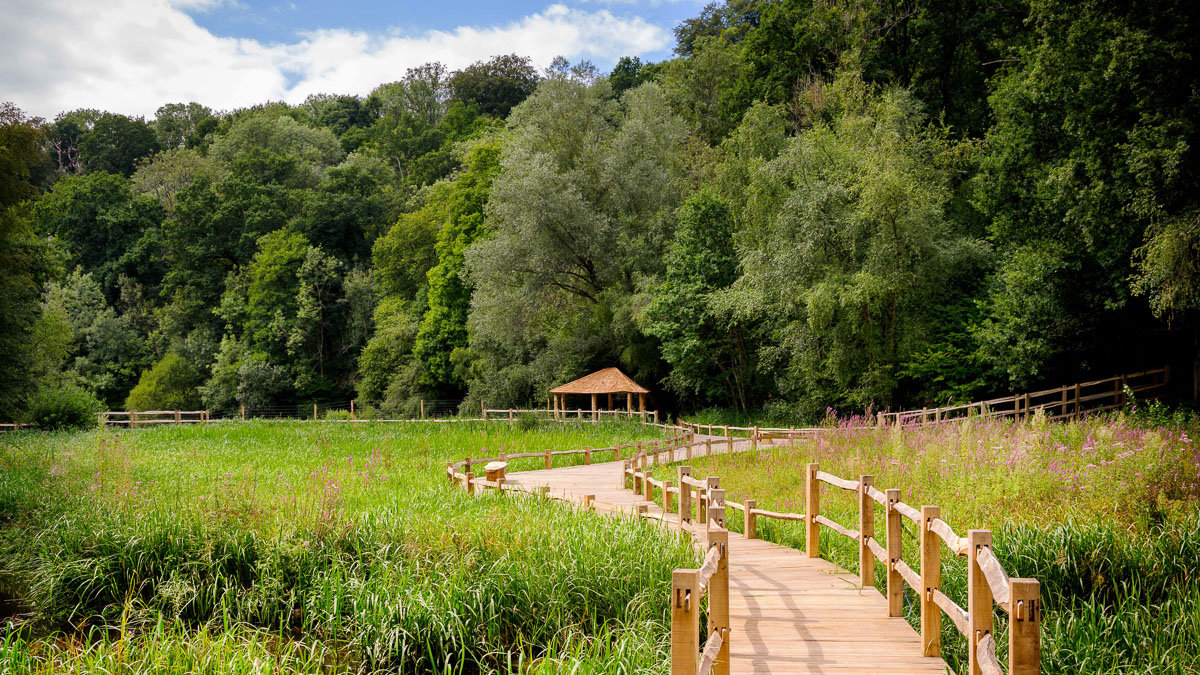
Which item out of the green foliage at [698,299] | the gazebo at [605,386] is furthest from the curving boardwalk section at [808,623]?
the gazebo at [605,386]

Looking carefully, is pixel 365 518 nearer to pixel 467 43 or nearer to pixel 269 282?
pixel 269 282

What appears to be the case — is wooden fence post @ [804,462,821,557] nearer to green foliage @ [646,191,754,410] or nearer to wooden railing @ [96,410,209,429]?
wooden railing @ [96,410,209,429]

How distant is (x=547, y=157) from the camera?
32.0 metres

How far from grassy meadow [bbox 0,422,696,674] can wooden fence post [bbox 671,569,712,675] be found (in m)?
1.85

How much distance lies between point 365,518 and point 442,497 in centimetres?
222

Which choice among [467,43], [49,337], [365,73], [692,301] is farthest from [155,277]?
[692,301]

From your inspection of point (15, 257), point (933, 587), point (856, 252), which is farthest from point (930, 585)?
point (15, 257)

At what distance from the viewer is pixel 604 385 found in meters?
30.5

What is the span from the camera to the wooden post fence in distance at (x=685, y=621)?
10.1 ft

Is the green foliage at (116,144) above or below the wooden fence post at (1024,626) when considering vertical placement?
above

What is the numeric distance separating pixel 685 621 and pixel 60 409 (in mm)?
29803

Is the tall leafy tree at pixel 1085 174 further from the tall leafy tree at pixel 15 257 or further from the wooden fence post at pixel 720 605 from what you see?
the tall leafy tree at pixel 15 257

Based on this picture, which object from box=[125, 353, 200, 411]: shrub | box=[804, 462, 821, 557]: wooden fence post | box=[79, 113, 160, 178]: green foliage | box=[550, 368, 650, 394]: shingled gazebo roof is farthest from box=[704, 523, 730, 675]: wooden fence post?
box=[79, 113, 160, 178]: green foliage

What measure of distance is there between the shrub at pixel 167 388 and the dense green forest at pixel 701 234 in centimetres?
20
